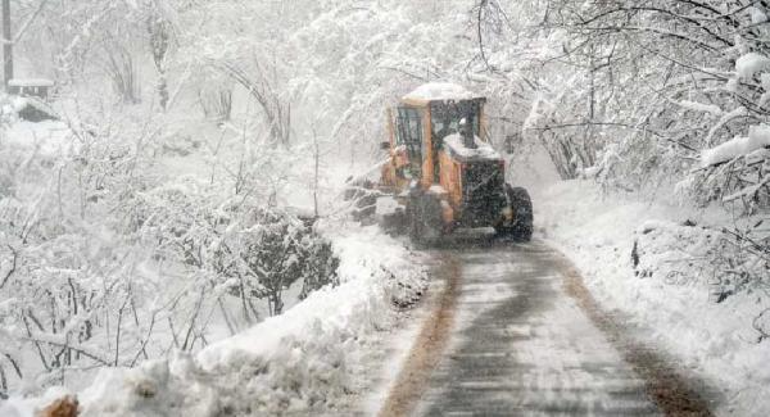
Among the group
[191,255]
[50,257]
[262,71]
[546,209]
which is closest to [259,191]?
[191,255]

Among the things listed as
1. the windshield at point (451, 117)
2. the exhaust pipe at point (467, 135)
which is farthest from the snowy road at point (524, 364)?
the windshield at point (451, 117)

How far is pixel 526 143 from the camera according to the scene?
21.9 meters

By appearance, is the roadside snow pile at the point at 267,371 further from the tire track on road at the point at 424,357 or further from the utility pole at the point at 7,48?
the utility pole at the point at 7,48

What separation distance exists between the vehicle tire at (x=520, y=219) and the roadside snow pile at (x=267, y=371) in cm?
648

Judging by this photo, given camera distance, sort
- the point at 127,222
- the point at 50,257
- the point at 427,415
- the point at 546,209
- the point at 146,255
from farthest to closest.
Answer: the point at 546,209 → the point at 127,222 → the point at 146,255 → the point at 50,257 → the point at 427,415

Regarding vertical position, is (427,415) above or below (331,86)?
below

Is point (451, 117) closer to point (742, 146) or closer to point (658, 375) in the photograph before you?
point (658, 375)

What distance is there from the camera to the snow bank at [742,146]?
5.16 metres

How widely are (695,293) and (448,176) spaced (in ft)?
23.9

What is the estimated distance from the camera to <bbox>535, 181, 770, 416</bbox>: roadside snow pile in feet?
20.3

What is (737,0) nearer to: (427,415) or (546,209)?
(427,415)

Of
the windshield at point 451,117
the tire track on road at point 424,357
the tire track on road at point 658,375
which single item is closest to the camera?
the tire track on road at point 658,375

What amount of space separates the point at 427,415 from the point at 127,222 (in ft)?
35.0

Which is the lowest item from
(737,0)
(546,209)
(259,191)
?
(546,209)
